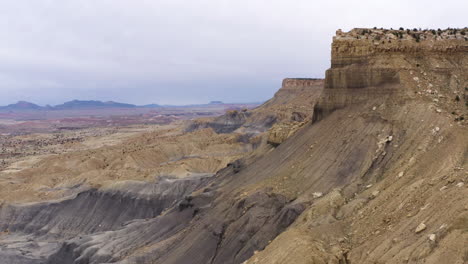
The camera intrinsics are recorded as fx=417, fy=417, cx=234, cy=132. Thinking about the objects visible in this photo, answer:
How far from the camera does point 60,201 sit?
154ft

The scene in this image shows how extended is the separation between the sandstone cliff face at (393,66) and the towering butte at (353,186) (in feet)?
0.22

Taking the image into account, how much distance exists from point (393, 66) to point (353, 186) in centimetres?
807

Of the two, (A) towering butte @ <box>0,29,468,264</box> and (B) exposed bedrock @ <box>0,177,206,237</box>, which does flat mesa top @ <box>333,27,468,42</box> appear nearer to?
(A) towering butte @ <box>0,29,468,264</box>

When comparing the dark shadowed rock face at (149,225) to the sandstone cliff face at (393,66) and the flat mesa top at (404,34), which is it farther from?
the flat mesa top at (404,34)

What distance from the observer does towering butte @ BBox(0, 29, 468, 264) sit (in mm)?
14188

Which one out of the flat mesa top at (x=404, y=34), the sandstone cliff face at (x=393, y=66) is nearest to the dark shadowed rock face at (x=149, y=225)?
the sandstone cliff face at (x=393, y=66)

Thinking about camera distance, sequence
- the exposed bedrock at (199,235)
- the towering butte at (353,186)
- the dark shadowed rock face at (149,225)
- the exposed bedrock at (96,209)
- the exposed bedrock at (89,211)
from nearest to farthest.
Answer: the towering butte at (353,186), the exposed bedrock at (199,235), the dark shadowed rock face at (149,225), the exposed bedrock at (89,211), the exposed bedrock at (96,209)

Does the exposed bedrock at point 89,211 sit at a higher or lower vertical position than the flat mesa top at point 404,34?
lower

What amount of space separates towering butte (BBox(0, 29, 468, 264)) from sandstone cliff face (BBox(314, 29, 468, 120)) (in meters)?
0.07

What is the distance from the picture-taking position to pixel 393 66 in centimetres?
2330

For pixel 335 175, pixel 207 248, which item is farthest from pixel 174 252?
pixel 335 175

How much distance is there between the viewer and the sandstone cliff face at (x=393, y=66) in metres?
22.6

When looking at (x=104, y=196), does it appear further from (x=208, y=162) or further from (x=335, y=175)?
(x=335, y=175)

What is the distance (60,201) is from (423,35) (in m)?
40.2
